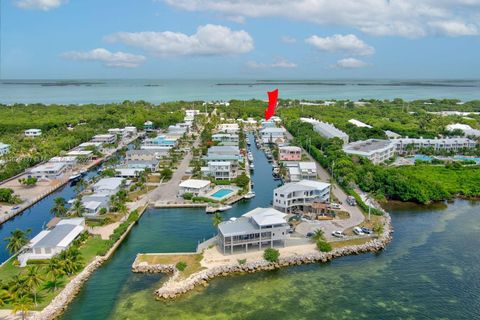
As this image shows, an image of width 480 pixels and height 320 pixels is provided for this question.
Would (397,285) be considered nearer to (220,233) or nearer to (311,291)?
(311,291)

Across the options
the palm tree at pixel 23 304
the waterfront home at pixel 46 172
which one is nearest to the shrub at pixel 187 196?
the waterfront home at pixel 46 172

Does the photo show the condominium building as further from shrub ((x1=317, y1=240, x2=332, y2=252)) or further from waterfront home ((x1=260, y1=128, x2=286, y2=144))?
shrub ((x1=317, y1=240, x2=332, y2=252))

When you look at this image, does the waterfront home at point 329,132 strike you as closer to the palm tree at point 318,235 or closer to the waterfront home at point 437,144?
the waterfront home at point 437,144

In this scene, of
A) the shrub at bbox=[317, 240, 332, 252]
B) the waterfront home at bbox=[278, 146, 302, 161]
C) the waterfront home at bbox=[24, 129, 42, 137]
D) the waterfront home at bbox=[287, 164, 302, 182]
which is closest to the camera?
the shrub at bbox=[317, 240, 332, 252]

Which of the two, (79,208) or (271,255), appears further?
(79,208)

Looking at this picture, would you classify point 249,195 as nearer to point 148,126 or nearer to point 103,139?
point 103,139

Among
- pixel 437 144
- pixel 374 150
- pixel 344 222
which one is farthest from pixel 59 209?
pixel 437 144

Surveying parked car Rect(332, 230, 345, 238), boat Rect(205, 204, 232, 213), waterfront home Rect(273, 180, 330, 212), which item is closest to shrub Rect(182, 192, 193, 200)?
boat Rect(205, 204, 232, 213)

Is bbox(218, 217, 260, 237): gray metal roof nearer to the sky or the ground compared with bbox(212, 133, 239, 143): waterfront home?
nearer to the ground

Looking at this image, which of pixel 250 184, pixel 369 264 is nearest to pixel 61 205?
pixel 250 184
